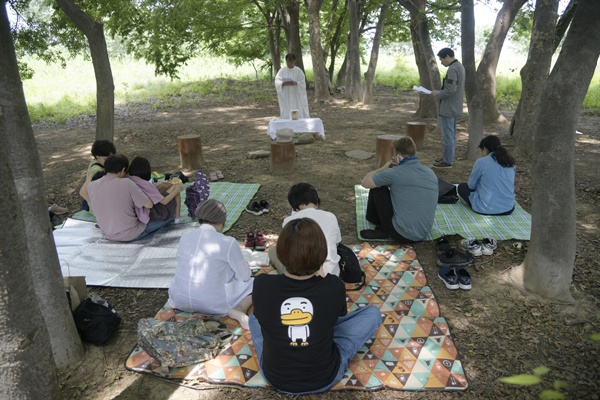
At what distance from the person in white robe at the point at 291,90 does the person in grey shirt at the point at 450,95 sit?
11.8 feet

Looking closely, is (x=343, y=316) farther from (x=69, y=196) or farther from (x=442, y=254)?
(x=69, y=196)

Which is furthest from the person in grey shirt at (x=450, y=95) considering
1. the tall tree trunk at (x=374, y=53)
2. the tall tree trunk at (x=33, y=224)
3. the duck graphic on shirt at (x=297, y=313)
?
the tall tree trunk at (x=374, y=53)

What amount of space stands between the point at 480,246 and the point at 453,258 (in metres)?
0.40

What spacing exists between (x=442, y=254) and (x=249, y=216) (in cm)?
243

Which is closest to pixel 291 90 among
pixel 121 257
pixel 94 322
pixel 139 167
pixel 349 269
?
pixel 139 167

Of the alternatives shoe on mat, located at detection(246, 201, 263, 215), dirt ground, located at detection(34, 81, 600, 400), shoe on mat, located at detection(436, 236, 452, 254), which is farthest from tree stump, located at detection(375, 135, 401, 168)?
shoe on mat, located at detection(436, 236, 452, 254)

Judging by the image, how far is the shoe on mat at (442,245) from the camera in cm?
415

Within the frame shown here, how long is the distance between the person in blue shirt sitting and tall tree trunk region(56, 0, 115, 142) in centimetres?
542

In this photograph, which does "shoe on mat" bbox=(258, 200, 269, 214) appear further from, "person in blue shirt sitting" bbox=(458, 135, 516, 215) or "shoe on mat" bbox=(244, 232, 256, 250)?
"person in blue shirt sitting" bbox=(458, 135, 516, 215)

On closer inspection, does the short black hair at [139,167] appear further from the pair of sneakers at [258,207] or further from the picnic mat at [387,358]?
the picnic mat at [387,358]

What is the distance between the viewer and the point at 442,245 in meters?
4.23

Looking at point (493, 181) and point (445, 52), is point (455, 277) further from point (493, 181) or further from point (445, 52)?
point (445, 52)

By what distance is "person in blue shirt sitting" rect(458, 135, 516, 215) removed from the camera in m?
4.85

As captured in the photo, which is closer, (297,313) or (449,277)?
(297,313)
